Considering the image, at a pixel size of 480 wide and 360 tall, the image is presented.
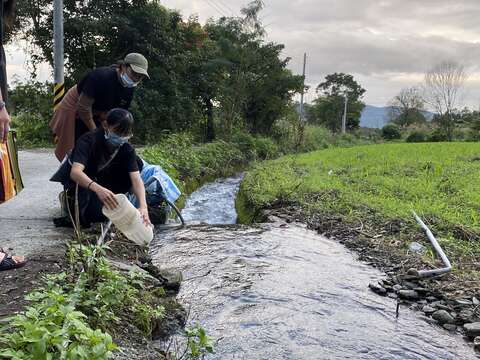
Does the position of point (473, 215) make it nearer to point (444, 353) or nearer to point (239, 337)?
point (444, 353)

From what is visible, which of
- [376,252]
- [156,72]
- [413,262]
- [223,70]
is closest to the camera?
[413,262]

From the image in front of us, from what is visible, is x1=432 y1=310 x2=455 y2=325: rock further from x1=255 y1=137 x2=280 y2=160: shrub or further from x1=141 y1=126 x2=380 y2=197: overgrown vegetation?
x1=255 y1=137 x2=280 y2=160: shrub

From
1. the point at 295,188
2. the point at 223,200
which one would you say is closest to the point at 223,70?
the point at 223,200

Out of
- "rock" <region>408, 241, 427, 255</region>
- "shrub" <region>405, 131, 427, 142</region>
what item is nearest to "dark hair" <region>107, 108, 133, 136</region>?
"rock" <region>408, 241, 427, 255</region>

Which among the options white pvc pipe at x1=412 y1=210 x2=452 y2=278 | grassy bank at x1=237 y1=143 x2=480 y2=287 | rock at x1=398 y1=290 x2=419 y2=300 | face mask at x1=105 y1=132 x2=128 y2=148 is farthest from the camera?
grassy bank at x1=237 y1=143 x2=480 y2=287

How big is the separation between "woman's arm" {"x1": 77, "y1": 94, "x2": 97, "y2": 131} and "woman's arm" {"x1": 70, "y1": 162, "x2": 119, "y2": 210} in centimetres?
91

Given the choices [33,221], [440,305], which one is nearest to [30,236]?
[33,221]

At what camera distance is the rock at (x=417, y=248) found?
21.7ft

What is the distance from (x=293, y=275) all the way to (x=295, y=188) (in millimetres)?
4832

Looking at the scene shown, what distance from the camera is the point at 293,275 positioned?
5684 mm

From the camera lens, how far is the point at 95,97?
16.3 ft

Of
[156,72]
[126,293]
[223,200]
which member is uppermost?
[156,72]

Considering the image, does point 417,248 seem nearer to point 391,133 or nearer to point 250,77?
point 250,77

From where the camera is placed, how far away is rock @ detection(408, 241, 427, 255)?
6.60m
